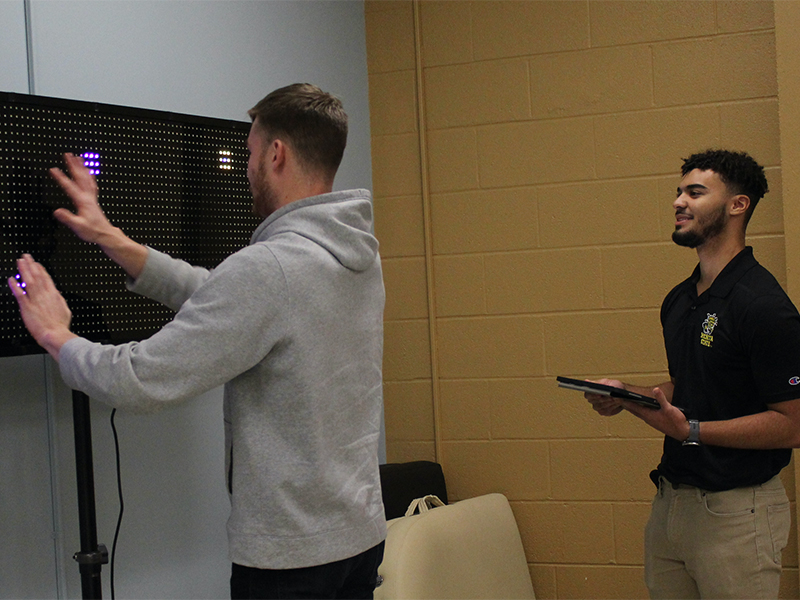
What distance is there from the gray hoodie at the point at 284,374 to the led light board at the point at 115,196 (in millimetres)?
388

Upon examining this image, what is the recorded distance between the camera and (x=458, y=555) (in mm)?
2727

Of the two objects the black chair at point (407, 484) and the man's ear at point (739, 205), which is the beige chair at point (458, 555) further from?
the man's ear at point (739, 205)

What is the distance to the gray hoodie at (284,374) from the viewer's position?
1360mm

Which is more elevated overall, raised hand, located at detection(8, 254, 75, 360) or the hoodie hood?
the hoodie hood

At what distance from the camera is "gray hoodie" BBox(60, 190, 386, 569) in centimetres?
136

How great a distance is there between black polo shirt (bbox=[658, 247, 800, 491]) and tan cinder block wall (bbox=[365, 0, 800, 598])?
784 mm

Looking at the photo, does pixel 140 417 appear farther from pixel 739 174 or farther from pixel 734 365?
pixel 739 174

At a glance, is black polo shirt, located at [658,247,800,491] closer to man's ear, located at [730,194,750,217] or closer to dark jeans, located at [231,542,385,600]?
man's ear, located at [730,194,750,217]

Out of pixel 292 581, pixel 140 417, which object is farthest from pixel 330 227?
pixel 140 417

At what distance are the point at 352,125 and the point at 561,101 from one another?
81 cm

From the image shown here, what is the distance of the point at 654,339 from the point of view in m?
2.99

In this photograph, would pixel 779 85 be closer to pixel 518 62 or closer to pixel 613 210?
pixel 613 210

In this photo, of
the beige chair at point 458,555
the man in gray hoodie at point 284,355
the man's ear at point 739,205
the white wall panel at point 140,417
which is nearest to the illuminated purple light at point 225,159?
the white wall panel at point 140,417

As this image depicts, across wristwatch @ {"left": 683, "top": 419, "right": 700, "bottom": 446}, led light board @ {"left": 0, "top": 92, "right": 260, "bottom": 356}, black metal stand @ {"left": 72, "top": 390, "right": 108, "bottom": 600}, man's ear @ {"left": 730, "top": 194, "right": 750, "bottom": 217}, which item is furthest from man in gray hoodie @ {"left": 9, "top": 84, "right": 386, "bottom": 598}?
A: man's ear @ {"left": 730, "top": 194, "right": 750, "bottom": 217}
